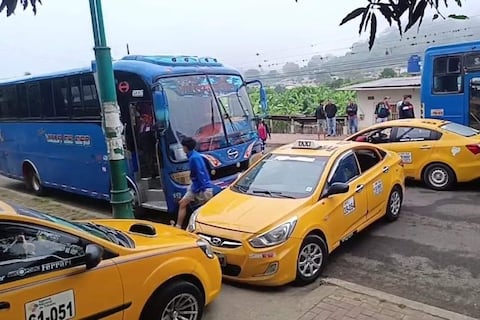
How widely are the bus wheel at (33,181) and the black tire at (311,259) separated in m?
8.78

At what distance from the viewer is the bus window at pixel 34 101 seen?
11625mm

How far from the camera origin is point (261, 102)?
10344mm

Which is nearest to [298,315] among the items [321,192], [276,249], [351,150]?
[276,249]

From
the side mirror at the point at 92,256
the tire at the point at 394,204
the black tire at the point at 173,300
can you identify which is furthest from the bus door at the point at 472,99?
the side mirror at the point at 92,256

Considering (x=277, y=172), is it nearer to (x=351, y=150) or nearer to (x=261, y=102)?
(x=351, y=150)

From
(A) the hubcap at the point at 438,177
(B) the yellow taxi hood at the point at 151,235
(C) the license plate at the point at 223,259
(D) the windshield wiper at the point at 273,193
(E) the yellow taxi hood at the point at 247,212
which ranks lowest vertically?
(A) the hubcap at the point at 438,177

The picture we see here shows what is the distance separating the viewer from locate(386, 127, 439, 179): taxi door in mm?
10273

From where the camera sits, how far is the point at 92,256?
11.6 ft

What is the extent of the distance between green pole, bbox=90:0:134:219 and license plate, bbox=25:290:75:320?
3.56m

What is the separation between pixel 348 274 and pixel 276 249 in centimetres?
122

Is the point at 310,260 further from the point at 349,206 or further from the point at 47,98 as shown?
the point at 47,98

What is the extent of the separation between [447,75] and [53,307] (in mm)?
12355

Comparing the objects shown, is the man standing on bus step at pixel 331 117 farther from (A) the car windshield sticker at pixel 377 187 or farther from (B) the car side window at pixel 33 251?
(B) the car side window at pixel 33 251

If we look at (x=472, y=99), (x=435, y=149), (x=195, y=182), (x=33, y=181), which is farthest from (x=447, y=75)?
(x=33, y=181)
